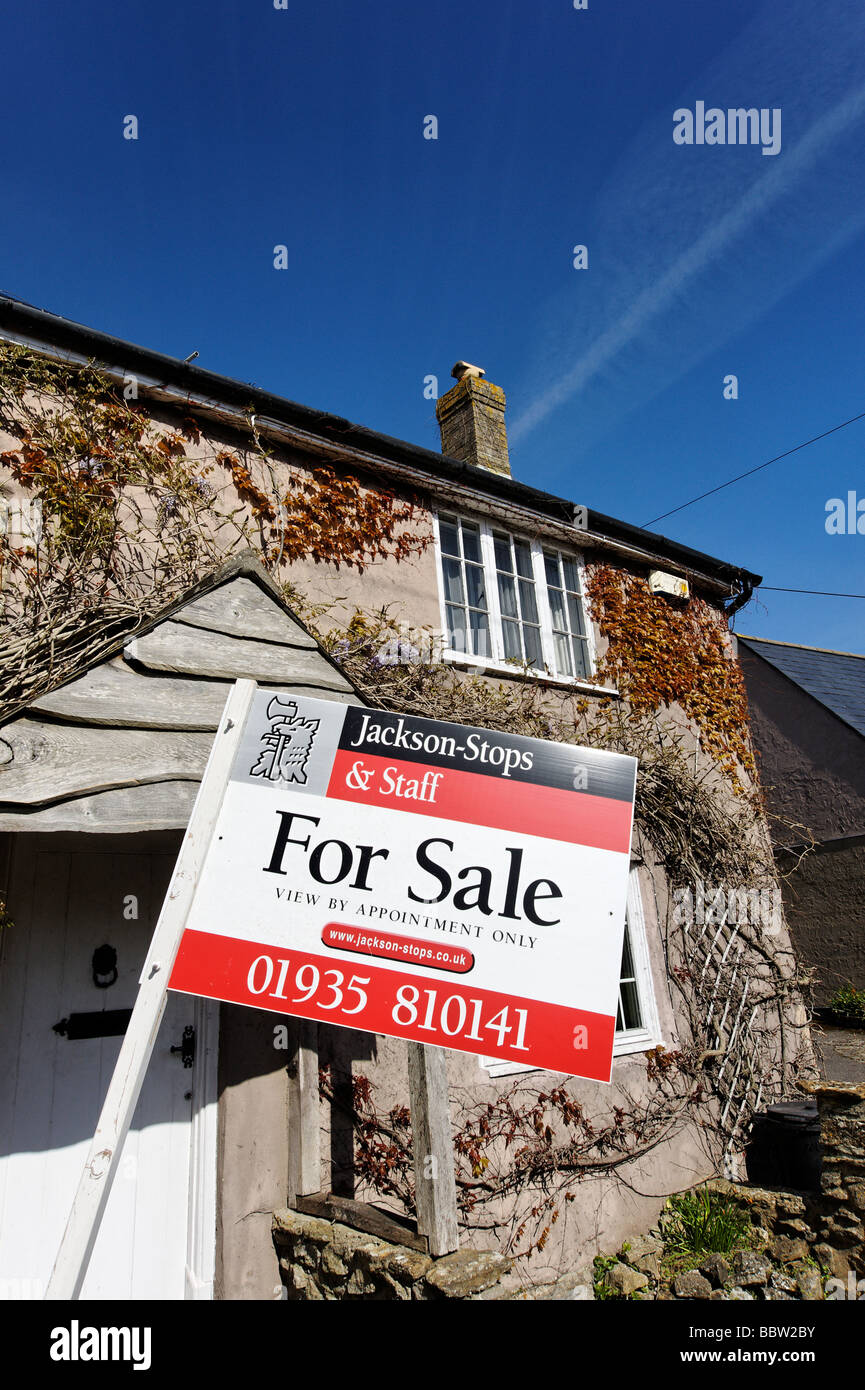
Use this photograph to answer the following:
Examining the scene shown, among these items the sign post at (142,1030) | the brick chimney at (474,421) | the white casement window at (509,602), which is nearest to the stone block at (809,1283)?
the white casement window at (509,602)

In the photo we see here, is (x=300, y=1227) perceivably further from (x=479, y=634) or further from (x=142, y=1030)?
(x=479, y=634)

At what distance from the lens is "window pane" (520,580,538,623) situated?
7453 millimetres

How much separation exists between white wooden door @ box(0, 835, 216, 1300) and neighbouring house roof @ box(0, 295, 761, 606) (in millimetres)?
3308

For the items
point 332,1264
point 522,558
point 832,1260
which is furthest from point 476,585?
point 832,1260

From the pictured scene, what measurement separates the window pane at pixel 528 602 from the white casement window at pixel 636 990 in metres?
2.46

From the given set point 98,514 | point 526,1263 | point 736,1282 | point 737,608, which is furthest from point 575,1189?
point 737,608

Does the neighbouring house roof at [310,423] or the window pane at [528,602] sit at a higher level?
the neighbouring house roof at [310,423]

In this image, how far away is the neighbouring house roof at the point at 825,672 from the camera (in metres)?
10.9

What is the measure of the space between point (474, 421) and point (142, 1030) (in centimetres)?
835

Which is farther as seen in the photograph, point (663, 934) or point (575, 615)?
point (575, 615)

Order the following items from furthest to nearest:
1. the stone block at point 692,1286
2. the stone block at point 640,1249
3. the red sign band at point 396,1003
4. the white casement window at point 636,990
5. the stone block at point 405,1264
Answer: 1. the white casement window at point 636,990
2. the stone block at point 640,1249
3. the stone block at point 692,1286
4. the stone block at point 405,1264
5. the red sign band at point 396,1003

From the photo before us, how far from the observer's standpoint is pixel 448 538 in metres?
7.28

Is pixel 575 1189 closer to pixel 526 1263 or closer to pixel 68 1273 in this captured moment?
pixel 526 1263

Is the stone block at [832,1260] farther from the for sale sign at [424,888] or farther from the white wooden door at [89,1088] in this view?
the for sale sign at [424,888]
